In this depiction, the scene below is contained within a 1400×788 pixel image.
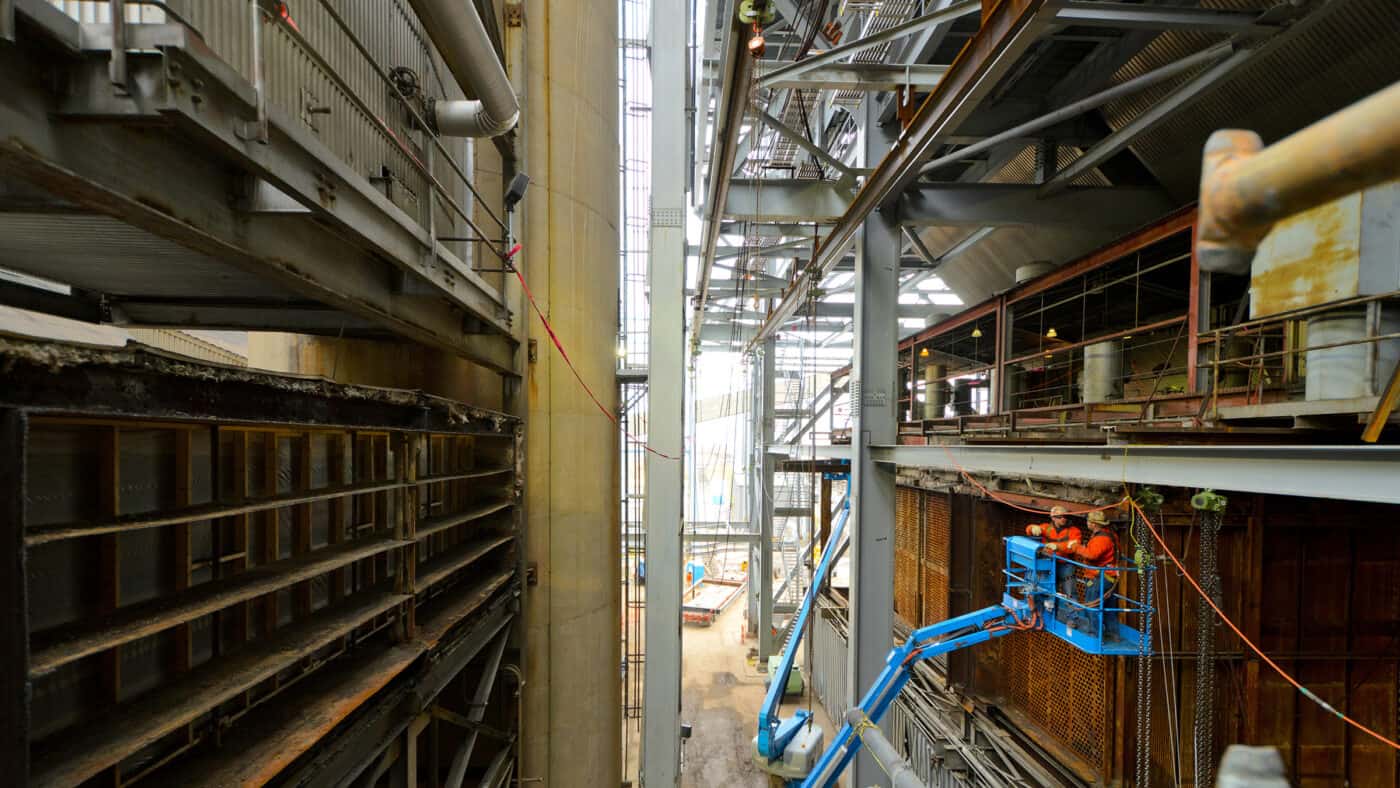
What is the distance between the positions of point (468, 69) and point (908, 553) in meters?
11.4

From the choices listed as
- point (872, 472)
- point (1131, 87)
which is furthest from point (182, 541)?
point (1131, 87)

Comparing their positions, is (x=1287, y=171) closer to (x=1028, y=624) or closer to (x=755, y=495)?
(x=1028, y=624)

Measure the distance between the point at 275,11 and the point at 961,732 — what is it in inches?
435

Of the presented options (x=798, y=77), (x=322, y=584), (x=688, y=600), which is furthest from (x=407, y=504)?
(x=688, y=600)

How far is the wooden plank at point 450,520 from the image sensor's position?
351 centimetres

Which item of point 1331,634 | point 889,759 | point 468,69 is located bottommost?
point 1331,634

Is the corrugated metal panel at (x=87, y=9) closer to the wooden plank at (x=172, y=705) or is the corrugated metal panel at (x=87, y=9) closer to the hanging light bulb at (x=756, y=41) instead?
the wooden plank at (x=172, y=705)

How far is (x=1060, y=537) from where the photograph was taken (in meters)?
6.12

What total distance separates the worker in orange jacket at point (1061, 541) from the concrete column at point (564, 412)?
489cm

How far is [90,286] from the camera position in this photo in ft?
10.6

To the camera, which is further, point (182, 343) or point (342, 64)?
point (182, 343)

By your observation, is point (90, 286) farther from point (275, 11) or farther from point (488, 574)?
point (488, 574)

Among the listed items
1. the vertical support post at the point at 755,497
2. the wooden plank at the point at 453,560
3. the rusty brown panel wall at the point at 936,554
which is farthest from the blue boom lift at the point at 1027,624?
the vertical support post at the point at 755,497

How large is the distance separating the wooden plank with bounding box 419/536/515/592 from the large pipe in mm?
3764
